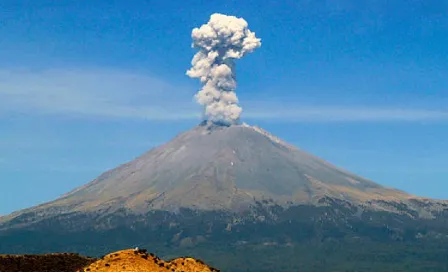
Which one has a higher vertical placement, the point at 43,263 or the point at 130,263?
the point at 43,263

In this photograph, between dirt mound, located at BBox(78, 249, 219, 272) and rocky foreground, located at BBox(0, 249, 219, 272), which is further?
rocky foreground, located at BBox(0, 249, 219, 272)

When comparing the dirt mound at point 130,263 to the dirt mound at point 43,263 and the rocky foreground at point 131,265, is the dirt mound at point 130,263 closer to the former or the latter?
the rocky foreground at point 131,265

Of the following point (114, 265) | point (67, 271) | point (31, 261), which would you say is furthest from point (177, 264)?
point (31, 261)

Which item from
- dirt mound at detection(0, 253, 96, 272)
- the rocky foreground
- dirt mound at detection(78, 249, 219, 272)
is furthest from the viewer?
dirt mound at detection(0, 253, 96, 272)

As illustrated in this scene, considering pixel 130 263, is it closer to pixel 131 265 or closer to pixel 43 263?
pixel 131 265

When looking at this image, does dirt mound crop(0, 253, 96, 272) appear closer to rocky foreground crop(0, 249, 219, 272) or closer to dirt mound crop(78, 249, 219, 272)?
rocky foreground crop(0, 249, 219, 272)

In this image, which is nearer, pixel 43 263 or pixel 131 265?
pixel 131 265

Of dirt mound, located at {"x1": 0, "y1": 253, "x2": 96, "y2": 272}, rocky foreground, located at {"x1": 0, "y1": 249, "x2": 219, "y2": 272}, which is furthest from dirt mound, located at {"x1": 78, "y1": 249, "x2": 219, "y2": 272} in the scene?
dirt mound, located at {"x1": 0, "y1": 253, "x2": 96, "y2": 272}

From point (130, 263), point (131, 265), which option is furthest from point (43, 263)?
point (131, 265)

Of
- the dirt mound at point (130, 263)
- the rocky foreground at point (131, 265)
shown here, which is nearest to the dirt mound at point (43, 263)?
the rocky foreground at point (131, 265)

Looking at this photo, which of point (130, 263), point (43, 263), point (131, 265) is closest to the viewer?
point (131, 265)
